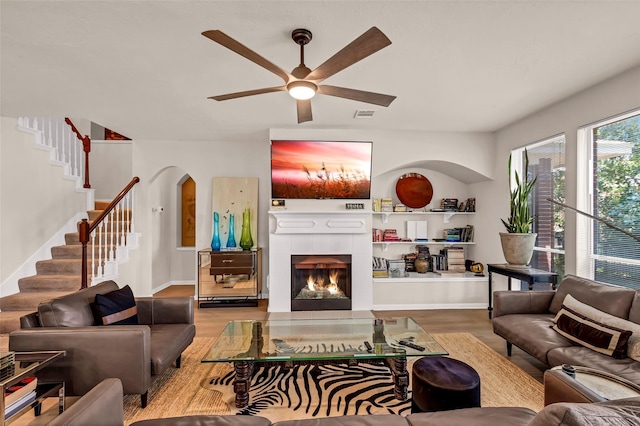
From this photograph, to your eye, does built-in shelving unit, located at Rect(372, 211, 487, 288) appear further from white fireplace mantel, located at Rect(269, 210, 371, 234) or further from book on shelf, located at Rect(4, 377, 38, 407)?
book on shelf, located at Rect(4, 377, 38, 407)

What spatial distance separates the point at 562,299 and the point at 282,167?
3.48m

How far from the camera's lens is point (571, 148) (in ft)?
11.3

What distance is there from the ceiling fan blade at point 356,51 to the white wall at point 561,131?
8.42 feet

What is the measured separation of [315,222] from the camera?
4598 millimetres

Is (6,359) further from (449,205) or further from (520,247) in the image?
(449,205)

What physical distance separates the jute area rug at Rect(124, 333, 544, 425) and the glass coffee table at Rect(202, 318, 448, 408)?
168 millimetres

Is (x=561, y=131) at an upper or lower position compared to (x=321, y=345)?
upper

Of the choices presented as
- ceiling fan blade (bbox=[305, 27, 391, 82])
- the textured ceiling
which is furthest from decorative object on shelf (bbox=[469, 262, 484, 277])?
ceiling fan blade (bbox=[305, 27, 391, 82])

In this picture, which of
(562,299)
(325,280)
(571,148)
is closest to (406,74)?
(571,148)

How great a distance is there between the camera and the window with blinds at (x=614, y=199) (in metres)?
2.86

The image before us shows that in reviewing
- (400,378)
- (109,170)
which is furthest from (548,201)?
(109,170)

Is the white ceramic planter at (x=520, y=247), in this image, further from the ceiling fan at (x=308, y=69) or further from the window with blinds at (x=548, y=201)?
the ceiling fan at (x=308, y=69)

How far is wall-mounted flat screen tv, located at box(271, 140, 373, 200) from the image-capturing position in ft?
15.1

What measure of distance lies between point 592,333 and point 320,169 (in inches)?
132
